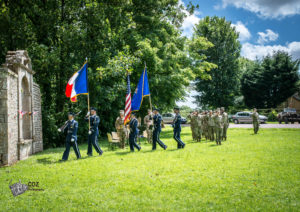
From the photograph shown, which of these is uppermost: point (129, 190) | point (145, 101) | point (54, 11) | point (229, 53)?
point (229, 53)

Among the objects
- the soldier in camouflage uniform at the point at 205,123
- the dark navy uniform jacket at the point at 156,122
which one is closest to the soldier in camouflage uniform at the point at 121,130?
the dark navy uniform jacket at the point at 156,122

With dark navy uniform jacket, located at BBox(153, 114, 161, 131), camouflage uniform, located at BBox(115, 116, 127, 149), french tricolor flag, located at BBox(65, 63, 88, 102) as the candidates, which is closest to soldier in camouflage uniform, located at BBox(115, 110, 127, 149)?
camouflage uniform, located at BBox(115, 116, 127, 149)

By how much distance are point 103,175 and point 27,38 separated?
42.6 ft

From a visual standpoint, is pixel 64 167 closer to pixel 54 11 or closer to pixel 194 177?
pixel 194 177

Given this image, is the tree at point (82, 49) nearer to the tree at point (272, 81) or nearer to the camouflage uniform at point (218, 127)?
the camouflage uniform at point (218, 127)

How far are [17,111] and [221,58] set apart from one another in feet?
137

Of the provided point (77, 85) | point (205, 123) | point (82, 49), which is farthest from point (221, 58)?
point (77, 85)

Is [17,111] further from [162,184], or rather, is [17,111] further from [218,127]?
[218,127]

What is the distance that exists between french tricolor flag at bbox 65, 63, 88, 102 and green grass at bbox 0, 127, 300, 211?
324 centimetres

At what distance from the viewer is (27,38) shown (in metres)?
16.6

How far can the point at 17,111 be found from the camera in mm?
11258

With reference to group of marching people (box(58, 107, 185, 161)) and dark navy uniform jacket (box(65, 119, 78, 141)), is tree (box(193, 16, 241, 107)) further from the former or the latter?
dark navy uniform jacket (box(65, 119, 78, 141))

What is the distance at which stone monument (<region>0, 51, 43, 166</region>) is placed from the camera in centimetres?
1004

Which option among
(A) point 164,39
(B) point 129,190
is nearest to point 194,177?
(B) point 129,190
